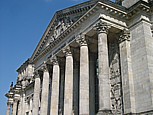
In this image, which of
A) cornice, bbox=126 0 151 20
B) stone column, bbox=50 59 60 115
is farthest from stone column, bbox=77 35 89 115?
stone column, bbox=50 59 60 115

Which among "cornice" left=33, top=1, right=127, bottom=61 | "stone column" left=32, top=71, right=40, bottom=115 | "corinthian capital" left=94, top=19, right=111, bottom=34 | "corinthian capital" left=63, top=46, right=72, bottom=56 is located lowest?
"stone column" left=32, top=71, right=40, bottom=115

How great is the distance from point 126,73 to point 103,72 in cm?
311

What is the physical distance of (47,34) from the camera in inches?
1281

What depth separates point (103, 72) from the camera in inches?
788

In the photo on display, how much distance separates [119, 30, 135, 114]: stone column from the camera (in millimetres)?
20781

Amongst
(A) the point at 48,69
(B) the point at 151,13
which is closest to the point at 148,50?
(B) the point at 151,13

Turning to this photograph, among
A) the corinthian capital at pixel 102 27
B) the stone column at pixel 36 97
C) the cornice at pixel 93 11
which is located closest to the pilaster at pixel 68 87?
the cornice at pixel 93 11

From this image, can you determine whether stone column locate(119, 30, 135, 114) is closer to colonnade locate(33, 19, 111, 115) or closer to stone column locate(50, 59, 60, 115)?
colonnade locate(33, 19, 111, 115)

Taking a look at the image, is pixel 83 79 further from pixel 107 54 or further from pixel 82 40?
pixel 82 40

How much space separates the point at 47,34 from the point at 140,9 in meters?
14.5

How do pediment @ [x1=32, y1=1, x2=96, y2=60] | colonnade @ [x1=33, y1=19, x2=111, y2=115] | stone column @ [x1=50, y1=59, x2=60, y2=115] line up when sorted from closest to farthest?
colonnade @ [x1=33, y1=19, x2=111, y2=115] → pediment @ [x1=32, y1=1, x2=96, y2=60] → stone column @ [x1=50, y1=59, x2=60, y2=115]

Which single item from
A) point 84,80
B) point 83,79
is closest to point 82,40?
point 83,79

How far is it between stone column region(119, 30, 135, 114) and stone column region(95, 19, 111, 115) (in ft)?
8.03

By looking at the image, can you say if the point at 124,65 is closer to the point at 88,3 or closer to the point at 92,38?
the point at 92,38
